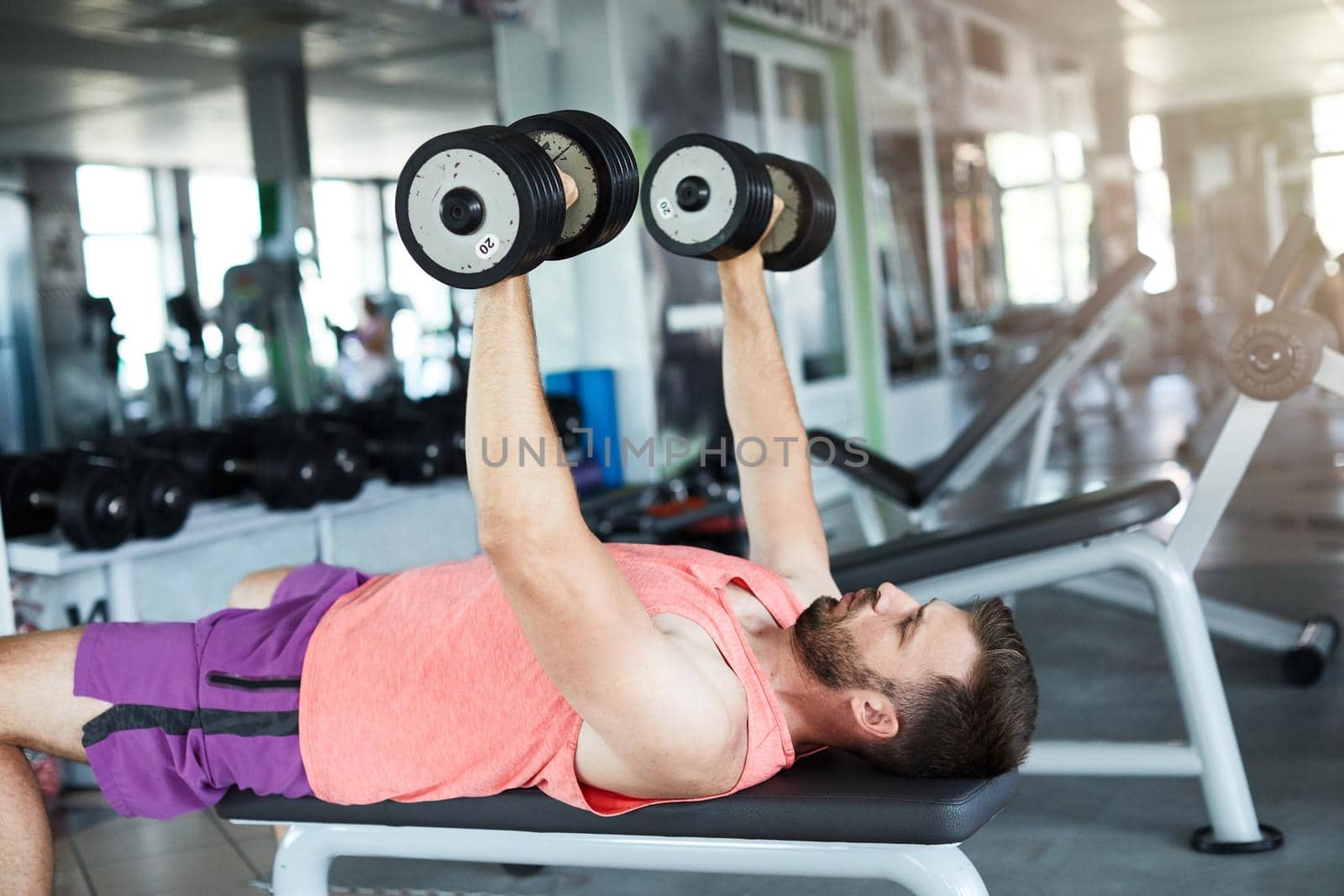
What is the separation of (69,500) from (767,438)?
74.0 inches

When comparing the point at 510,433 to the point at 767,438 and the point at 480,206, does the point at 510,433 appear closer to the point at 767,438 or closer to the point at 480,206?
the point at 480,206

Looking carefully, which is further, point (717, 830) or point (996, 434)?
point (996, 434)

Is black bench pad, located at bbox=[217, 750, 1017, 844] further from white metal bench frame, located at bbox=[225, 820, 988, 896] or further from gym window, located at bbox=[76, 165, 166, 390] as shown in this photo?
gym window, located at bbox=[76, 165, 166, 390]

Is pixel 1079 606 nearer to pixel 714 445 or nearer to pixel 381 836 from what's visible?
pixel 714 445

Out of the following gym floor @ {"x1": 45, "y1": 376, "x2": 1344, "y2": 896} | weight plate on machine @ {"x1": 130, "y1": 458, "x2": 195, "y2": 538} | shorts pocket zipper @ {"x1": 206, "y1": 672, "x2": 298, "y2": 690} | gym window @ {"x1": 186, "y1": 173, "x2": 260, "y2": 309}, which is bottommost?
gym floor @ {"x1": 45, "y1": 376, "x2": 1344, "y2": 896}

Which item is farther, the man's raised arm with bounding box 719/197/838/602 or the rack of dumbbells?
the rack of dumbbells

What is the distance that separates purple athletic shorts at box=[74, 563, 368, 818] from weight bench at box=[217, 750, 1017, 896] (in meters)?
0.05

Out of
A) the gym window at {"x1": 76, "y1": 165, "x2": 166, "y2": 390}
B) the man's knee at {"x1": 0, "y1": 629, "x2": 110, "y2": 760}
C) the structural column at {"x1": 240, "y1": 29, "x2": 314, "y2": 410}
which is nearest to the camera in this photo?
the man's knee at {"x1": 0, "y1": 629, "x2": 110, "y2": 760}

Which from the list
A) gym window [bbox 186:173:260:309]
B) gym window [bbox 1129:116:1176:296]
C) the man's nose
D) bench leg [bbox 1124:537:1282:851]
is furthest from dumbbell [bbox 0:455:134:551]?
gym window [bbox 186:173:260:309]

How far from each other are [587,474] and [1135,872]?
9.59 ft

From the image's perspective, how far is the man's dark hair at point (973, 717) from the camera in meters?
1.24

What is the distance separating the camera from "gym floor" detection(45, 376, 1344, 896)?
70.1 inches

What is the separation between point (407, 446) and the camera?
3.90 m

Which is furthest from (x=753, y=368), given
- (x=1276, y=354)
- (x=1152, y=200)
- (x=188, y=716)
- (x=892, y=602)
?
(x=1152, y=200)
